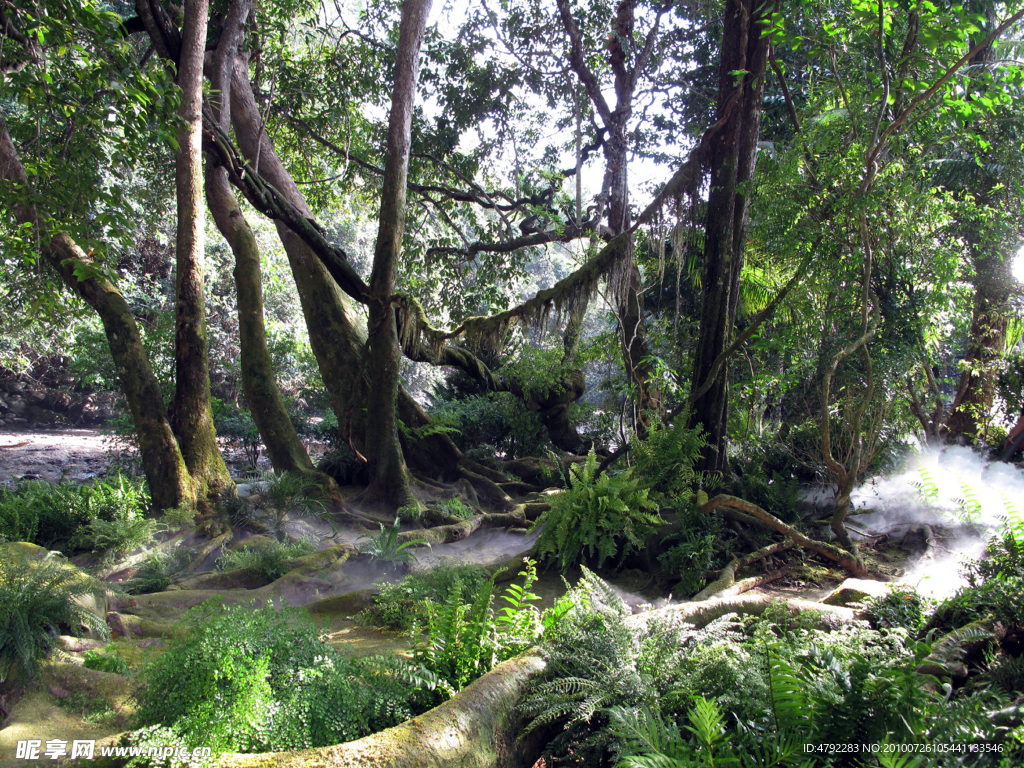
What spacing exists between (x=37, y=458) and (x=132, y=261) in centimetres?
620

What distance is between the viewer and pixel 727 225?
23.0ft

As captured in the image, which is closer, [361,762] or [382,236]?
[361,762]

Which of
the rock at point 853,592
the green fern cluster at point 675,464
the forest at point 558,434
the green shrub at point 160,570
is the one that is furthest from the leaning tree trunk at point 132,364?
the rock at point 853,592

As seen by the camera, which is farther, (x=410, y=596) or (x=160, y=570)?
(x=160, y=570)

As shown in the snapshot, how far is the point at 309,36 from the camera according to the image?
12.4m

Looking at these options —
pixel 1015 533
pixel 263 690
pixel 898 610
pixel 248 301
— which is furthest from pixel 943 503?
pixel 248 301

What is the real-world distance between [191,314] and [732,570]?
673 cm

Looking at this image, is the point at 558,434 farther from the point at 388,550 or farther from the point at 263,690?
the point at 263,690

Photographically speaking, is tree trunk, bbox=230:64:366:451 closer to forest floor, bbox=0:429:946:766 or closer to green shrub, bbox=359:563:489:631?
forest floor, bbox=0:429:946:766

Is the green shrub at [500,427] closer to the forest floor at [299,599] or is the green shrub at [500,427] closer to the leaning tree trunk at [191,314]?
the forest floor at [299,599]

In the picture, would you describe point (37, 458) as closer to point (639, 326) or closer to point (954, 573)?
point (639, 326)

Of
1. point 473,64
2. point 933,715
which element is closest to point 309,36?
point 473,64

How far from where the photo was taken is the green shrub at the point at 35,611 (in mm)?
2916

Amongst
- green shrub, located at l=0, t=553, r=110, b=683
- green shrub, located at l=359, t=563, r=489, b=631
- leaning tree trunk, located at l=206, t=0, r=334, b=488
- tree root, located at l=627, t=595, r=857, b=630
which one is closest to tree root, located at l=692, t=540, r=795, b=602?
tree root, located at l=627, t=595, r=857, b=630
